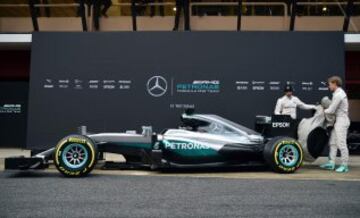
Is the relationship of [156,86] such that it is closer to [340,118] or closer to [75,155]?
[75,155]

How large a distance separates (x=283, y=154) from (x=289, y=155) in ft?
0.45

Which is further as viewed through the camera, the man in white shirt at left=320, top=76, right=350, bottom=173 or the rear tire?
the man in white shirt at left=320, top=76, right=350, bottom=173

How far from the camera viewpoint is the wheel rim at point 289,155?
748cm

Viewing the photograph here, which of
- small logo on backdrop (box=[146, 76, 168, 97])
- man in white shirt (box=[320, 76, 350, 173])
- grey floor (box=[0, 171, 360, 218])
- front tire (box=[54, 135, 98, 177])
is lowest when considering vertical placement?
grey floor (box=[0, 171, 360, 218])

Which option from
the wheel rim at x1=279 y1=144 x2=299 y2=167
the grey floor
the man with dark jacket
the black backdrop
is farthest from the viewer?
the man with dark jacket

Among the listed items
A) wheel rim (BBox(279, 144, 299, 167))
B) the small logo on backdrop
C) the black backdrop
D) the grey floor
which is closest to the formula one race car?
wheel rim (BBox(279, 144, 299, 167))

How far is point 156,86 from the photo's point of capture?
12.0 meters

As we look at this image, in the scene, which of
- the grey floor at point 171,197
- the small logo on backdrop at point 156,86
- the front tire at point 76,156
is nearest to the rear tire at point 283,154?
the grey floor at point 171,197

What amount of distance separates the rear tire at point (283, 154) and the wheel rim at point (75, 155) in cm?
309

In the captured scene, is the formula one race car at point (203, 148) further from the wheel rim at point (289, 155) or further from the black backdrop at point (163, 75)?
the black backdrop at point (163, 75)

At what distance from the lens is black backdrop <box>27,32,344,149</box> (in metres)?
11.8

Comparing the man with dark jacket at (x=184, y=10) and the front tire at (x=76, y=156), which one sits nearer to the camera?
the front tire at (x=76, y=156)

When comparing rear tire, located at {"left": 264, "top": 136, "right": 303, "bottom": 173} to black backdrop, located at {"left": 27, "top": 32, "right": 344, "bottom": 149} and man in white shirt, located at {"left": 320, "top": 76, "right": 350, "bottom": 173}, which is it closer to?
man in white shirt, located at {"left": 320, "top": 76, "right": 350, "bottom": 173}

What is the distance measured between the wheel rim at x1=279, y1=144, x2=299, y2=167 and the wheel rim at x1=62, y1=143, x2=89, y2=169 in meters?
3.33
